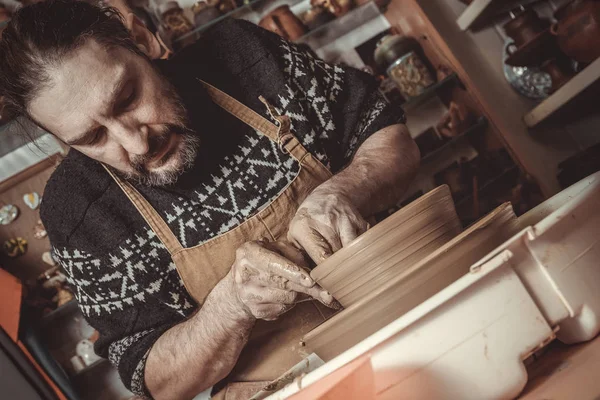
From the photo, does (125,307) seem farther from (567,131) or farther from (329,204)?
(567,131)

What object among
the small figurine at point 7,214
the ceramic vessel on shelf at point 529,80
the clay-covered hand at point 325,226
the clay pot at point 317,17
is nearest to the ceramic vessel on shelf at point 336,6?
the clay pot at point 317,17

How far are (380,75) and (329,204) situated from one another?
176 cm

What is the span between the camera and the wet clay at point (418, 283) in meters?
0.60

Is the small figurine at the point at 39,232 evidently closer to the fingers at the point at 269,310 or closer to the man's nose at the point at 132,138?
the man's nose at the point at 132,138

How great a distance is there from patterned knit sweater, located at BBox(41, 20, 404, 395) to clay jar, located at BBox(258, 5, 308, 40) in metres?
0.97

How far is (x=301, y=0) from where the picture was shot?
2.50m

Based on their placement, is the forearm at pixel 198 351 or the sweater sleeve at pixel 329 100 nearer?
the forearm at pixel 198 351

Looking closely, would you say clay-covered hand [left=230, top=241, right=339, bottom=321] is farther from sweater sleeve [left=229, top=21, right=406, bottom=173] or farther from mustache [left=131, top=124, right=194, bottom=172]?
sweater sleeve [left=229, top=21, right=406, bottom=173]

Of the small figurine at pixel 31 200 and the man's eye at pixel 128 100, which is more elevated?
the small figurine at pixel 31 200

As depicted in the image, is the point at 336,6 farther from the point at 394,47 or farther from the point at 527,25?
the point at 527,25

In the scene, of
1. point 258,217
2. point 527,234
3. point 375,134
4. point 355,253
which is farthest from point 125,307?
point 527,234

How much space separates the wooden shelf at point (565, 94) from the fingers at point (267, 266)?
1.69 m

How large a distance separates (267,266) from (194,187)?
52cm

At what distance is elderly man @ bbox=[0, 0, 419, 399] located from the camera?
0.97m
